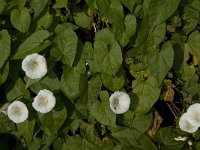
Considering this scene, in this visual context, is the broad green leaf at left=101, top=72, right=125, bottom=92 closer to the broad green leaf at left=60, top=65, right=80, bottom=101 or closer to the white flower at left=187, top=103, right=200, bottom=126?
the broad green leaf at left=60, top=65, right=80, bottom=101

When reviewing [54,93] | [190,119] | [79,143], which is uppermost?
[54,93]

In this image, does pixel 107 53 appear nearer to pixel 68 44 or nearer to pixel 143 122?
pixel 68 44

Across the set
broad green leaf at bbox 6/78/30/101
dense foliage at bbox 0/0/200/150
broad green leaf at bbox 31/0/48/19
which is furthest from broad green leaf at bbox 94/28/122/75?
broad green leaf at bbox 6/78/30/101

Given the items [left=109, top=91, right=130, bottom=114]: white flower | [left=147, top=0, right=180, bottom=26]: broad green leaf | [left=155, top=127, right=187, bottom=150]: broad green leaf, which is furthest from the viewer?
[left=155, top=127, right=187, bottom=150]: broad green leaf

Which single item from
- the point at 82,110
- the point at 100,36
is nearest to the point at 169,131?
the point at 82,110

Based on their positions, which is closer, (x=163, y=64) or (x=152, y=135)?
(x=163, y=64)

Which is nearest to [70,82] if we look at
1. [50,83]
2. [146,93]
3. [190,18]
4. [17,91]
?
[50,83]

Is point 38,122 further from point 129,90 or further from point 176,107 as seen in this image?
point 176,107
